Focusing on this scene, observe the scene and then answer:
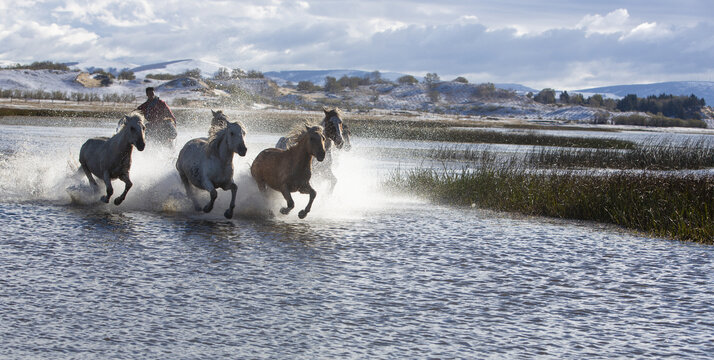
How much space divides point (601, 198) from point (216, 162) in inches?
352

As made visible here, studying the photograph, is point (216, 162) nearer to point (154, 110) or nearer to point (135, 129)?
point (135, 129)

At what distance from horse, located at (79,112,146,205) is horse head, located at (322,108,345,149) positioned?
3.50 meters

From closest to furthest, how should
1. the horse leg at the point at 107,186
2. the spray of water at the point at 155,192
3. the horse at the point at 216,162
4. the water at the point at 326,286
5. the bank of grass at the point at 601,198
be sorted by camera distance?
1. the water at the point at 326,286
2. the horse at the point at 216,162
3. the horse leg at the point at 107,186
4. the spray of water at the point at 155,192
5. the bank of grass at the point at 601,198

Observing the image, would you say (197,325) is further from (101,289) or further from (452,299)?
(452,299)

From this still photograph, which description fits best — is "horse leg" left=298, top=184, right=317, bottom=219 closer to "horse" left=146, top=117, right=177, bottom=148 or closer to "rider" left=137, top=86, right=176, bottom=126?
"horse" left=146, top=117, right=177, bottom=148

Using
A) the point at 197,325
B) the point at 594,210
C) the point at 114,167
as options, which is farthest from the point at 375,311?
the point at 594,210

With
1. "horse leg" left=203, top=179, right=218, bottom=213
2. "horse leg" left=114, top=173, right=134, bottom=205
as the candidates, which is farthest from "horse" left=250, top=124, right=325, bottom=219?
"horse leg" left=114, top=173, right=134, bottom=205

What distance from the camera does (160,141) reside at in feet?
61.0

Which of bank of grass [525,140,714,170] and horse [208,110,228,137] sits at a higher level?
horse [208,110,228,137]

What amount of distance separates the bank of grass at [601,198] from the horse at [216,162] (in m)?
7.59

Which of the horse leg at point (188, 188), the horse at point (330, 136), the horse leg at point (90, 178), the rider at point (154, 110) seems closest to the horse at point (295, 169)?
the horse at point (330, 136)

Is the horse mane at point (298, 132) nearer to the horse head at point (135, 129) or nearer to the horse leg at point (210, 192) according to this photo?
the horse leg at point (210, 192)

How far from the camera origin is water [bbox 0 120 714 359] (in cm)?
744

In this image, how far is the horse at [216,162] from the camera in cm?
1470
